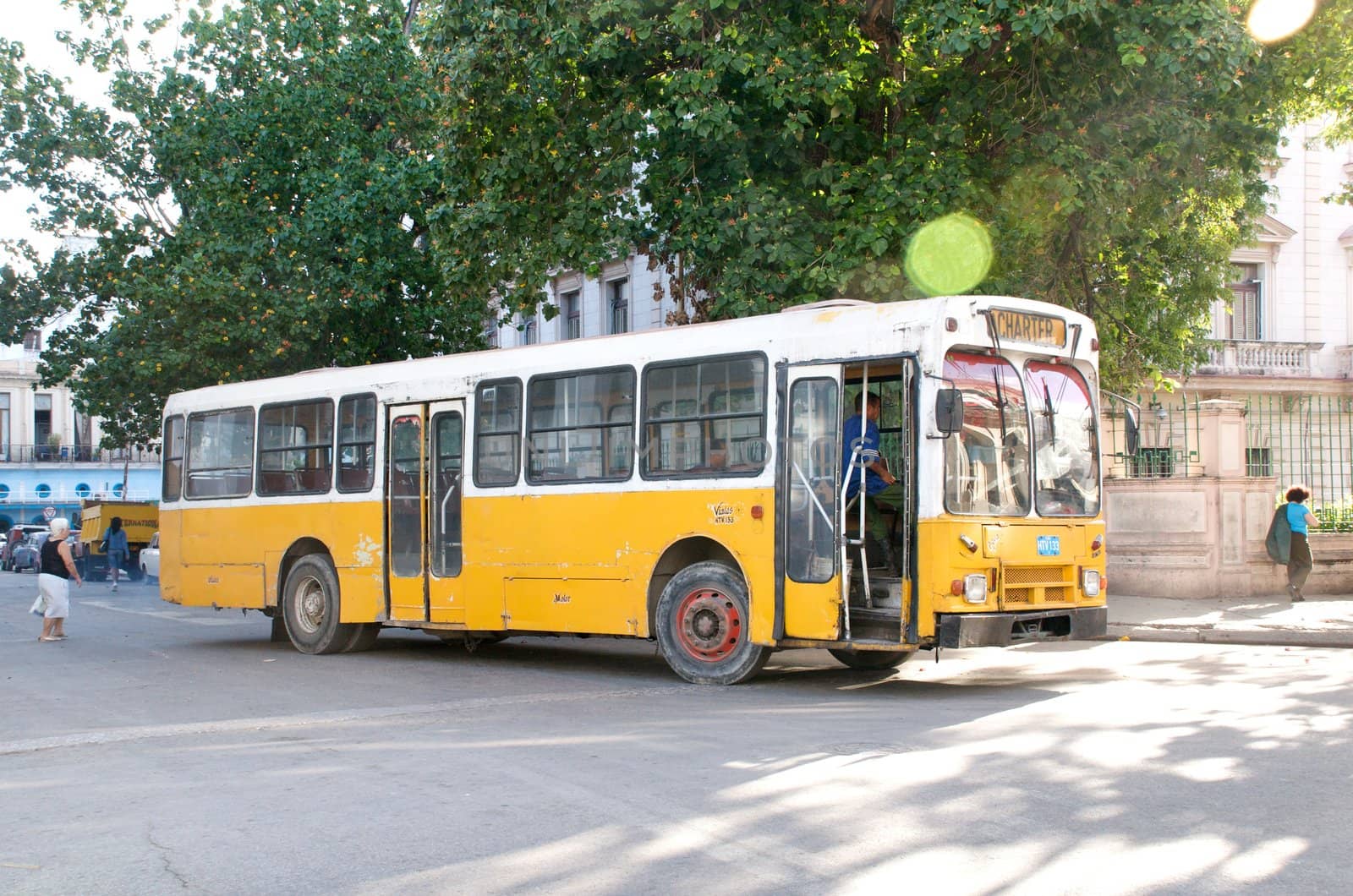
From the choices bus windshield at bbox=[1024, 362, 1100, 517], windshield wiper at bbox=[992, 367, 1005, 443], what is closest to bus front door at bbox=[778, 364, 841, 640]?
windshield wiper at bbox=[992, 367, 1005, 443]

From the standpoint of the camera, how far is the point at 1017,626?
36.0ft

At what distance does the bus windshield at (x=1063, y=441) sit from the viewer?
37.6 ft

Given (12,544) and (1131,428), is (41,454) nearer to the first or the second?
(12,544)

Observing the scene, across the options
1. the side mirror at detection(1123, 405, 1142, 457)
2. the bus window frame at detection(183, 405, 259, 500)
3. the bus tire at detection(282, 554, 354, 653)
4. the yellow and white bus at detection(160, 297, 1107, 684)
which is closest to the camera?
the yellow and white bus at detection(160, 297, 1107, 684)

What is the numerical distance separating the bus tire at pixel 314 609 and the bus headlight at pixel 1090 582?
26.0 ft

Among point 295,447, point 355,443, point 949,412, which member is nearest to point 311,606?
point 295,447

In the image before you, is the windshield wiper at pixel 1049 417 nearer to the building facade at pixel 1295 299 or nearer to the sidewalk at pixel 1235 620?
the sidewalk at pixel 1235 620

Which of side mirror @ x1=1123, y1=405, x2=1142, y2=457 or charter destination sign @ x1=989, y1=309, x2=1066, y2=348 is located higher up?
charter destination sign @ x1=989, y1=309, x2=1066, y2=348

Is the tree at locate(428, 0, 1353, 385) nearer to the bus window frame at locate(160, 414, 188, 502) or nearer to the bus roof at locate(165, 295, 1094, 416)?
the bus roof at locate(165, 295, 1094, 416)

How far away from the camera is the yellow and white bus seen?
10859mm

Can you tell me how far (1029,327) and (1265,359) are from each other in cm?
2532

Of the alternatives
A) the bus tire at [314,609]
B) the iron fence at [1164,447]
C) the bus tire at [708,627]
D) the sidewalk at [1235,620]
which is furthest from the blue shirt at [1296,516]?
the bus tire at [314,609]

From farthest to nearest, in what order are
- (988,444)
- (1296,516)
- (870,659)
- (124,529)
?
(124,529)
(1296,516)
(870,659)
(988,444)

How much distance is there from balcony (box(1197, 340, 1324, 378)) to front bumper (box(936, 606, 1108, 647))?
934 inches
